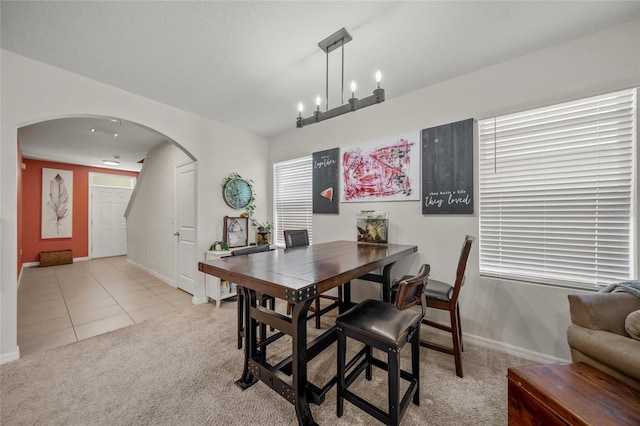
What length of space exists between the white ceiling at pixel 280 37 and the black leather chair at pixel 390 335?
184cm

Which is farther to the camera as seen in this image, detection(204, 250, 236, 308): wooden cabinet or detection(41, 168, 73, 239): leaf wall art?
detection(41, 168, 73, 239): leaf wall art

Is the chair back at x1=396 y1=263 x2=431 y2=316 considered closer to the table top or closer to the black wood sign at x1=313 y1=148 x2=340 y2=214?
the table top

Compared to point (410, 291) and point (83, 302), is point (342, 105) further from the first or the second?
point (83, 302)

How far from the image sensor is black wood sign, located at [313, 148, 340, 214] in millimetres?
3336

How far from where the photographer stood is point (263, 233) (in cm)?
388

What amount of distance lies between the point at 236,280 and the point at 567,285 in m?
2.62

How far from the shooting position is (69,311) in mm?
3064

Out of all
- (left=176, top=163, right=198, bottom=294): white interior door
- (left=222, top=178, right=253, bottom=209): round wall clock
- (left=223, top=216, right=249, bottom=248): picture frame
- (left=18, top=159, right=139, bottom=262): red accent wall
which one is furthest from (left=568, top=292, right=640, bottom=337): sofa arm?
(left=18, top=159, right=139, bottom=262): red accent wall

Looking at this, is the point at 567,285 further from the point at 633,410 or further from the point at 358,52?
the point at 358,52

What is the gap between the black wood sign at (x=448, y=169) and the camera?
233 centimetres

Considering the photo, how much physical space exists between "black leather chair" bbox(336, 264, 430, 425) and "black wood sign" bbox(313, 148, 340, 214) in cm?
196

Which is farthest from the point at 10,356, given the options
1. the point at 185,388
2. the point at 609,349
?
the point at 609,349

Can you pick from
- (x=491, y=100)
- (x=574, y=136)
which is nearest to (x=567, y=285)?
(x=574, y=136)

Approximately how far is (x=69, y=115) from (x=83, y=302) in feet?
8.81
